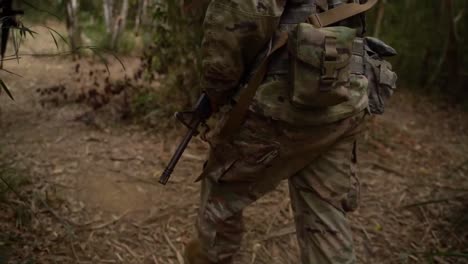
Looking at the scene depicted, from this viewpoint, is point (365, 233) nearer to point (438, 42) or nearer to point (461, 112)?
point (461, 112)

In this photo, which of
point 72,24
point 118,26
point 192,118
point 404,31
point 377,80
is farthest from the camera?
point 404,31

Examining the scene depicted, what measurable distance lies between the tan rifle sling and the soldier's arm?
0.19ft

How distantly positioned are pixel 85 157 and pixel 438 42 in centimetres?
459

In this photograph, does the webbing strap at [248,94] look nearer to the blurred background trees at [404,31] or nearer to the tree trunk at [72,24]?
the blurred background trees at [404,31]

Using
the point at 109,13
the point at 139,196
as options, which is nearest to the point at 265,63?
the point at 139,196

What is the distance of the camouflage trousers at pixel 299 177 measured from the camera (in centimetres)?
198

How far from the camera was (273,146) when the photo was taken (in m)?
1.98

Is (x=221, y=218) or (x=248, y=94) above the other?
(x=248, y=94)

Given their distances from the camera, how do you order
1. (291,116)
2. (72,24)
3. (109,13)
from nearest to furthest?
(291,116) → (72,24) → (109,13)

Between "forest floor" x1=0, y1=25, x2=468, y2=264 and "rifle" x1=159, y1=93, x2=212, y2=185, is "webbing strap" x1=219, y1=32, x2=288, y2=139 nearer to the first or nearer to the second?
"rifle" x1=159, y1=93, x2=212, y2=185

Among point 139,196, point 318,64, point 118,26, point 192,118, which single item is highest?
point 318,64

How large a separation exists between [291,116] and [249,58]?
298 mm

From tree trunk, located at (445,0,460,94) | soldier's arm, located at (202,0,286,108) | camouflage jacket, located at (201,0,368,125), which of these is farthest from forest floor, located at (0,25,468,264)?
tree trunk, located at (445,0,460,94)

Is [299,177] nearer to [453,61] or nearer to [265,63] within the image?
[265,63]
